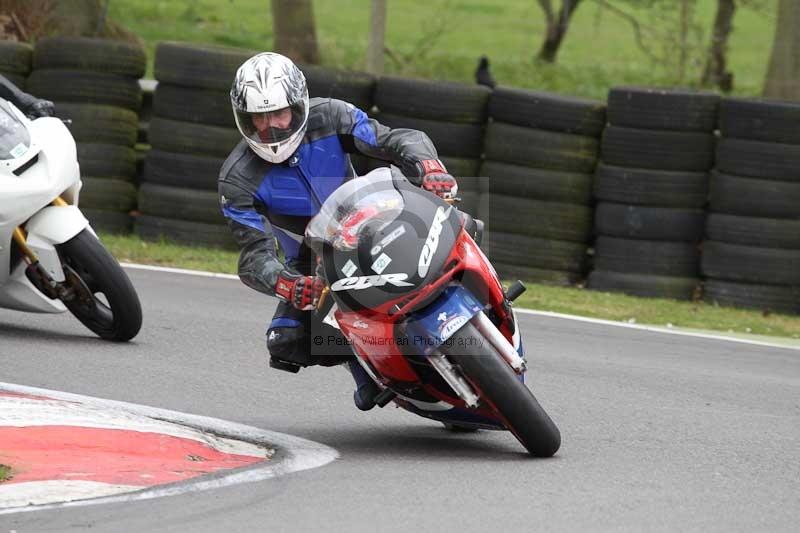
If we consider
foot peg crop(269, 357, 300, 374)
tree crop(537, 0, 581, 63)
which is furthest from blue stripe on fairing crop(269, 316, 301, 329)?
tree crop(537, 0, 581, 63)

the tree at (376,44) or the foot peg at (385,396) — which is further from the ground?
the tree at (376,44)

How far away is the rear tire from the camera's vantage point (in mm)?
5199

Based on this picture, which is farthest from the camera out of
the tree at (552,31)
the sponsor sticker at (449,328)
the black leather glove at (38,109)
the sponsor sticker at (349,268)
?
the tree at (552,31)

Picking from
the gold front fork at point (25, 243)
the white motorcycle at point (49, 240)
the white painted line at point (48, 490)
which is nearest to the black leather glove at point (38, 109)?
the white motorcycle at point (49, 240)

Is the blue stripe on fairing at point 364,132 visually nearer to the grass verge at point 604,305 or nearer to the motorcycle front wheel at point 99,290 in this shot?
the motorcycle front wheel at point 99,290

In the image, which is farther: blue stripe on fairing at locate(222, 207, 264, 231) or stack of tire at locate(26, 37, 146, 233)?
stack of tire at locate(26, 37, 146, 233)

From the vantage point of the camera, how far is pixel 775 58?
14398 millimetres

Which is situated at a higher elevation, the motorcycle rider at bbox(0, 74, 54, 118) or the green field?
the motorcycle rider at bbox(0, 74, 54, 118)

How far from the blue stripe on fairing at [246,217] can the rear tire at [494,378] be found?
1078mm

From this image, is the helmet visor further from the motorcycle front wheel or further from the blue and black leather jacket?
the motorcycle front wheel

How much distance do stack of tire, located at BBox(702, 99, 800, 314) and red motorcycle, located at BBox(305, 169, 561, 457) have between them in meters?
5.69

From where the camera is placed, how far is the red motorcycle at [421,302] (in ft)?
17.1

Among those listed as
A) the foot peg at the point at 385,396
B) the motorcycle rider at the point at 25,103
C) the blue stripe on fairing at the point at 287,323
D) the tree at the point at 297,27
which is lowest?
the foot peg at the point at 385,396

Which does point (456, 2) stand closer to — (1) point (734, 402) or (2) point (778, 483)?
(1) point (734, 402)
